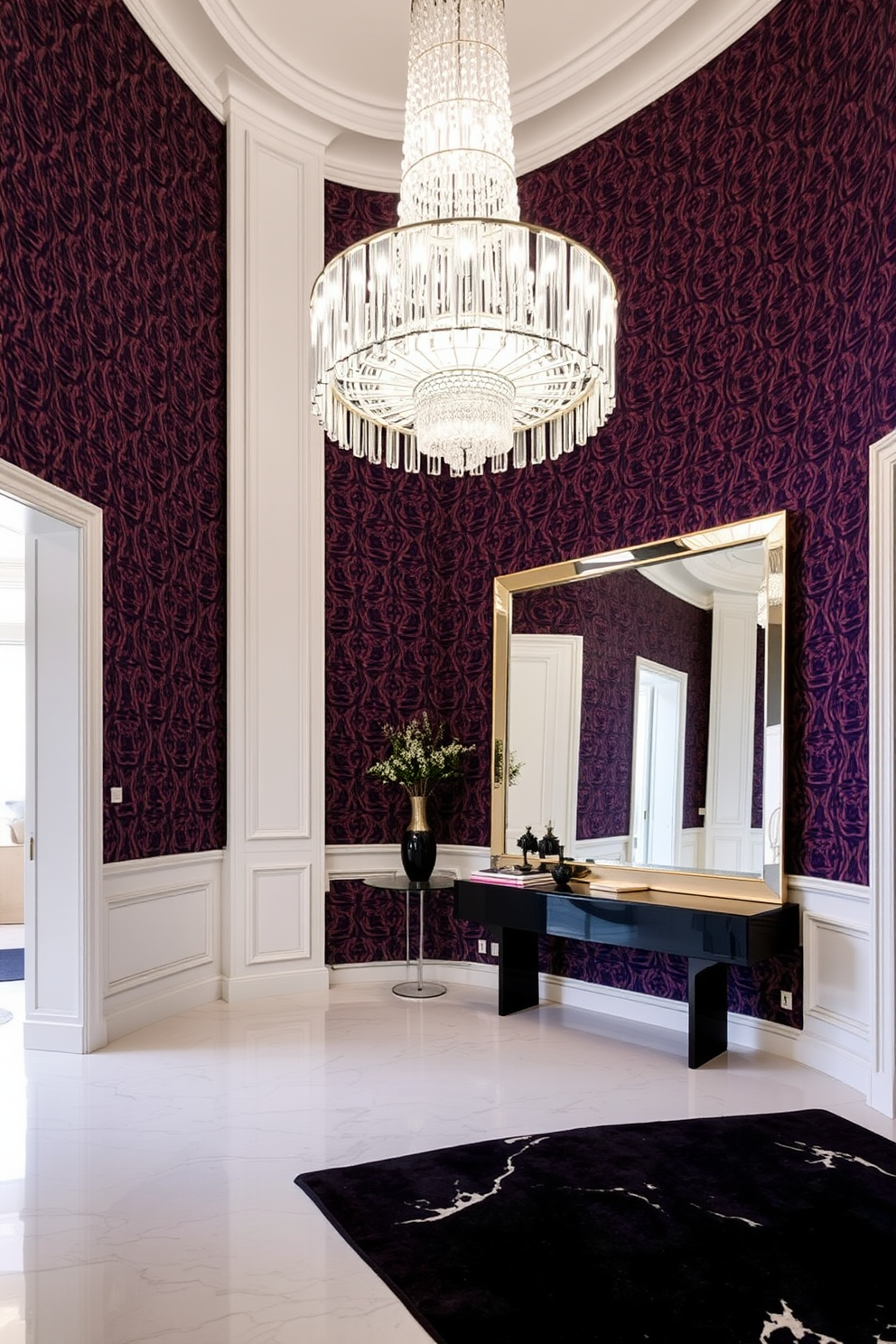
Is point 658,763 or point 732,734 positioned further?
point 658,763

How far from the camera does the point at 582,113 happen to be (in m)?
5.67

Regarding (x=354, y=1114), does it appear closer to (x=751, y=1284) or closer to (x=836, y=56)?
(x=751, y=1284)

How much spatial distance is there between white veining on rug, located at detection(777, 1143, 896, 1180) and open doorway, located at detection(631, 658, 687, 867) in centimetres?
159

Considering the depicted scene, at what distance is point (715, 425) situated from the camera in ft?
16.1

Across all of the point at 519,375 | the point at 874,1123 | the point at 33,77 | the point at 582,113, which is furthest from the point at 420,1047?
the point at 582,113

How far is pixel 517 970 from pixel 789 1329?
2988mm

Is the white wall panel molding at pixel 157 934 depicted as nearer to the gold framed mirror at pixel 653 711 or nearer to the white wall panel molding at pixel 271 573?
the white wall panel molding at pixel 271 573

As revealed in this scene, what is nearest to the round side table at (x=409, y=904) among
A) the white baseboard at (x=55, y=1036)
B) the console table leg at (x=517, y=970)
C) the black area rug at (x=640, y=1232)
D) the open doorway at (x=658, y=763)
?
the console table leg at (x=517, y=970)

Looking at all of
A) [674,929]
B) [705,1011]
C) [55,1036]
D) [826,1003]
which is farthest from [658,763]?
[55,1036]

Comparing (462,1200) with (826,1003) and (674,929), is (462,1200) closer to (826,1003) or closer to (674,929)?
(674,929)

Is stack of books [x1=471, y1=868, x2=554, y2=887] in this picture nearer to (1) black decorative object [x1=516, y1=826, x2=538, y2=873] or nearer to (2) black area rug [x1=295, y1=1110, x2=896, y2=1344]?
(1) black decorative object [x1=516, y1=826, x2=538, y2=873]

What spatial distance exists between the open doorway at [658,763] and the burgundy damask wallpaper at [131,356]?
229cm

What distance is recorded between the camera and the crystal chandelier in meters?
3.14

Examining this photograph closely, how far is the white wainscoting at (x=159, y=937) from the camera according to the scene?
189 inches
